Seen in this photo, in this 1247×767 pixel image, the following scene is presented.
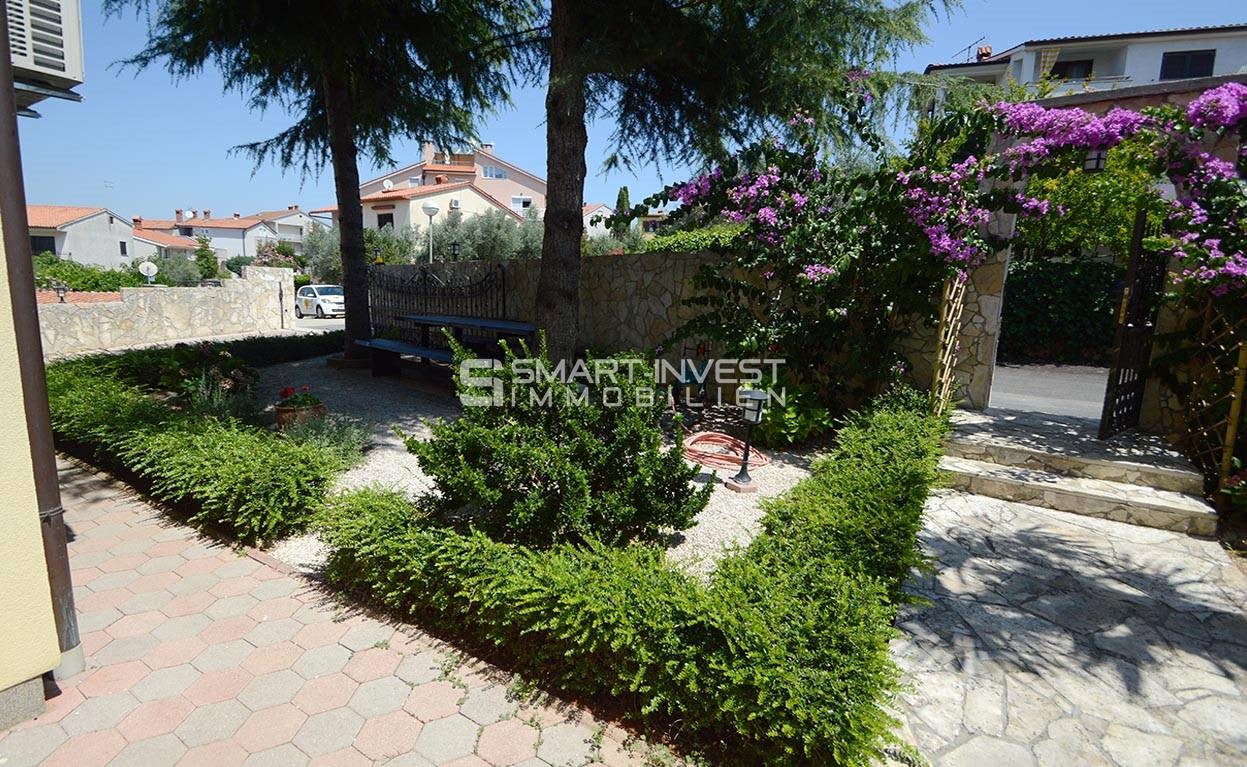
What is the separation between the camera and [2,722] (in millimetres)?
2404

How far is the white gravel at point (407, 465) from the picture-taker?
12.7ft

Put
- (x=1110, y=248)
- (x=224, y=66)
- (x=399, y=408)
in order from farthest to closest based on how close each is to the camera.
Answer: (x=1110, y=248), (x=224, y=66), (x=399, y=408)

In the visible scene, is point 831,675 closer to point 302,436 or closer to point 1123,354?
point 302,436

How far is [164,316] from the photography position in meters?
14.8

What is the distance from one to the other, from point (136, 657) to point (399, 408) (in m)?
4.70

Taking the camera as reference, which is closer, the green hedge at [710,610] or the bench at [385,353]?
the green hedge at [710,610]

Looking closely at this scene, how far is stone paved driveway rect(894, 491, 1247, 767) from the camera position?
242 centimetres

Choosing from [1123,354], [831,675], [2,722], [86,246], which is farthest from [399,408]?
[86,246]

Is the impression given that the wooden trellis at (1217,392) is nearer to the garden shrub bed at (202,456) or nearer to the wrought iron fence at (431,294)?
the garden shrub bed at (202,456)

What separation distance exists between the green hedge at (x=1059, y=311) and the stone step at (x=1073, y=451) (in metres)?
7.61

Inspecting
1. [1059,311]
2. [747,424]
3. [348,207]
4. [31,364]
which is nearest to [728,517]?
[747,424]

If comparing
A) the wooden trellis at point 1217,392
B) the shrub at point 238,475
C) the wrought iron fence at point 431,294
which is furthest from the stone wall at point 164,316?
the wooden trellis at point 1217,392

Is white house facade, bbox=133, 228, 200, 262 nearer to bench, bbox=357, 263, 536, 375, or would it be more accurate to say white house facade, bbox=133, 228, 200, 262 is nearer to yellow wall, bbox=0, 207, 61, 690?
bench, bbox=357, 263, 536, 375

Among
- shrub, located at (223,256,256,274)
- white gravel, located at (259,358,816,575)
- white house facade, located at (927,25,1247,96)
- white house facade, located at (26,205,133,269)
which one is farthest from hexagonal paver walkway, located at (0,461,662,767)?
shrub, located at (223,256,256,274)
